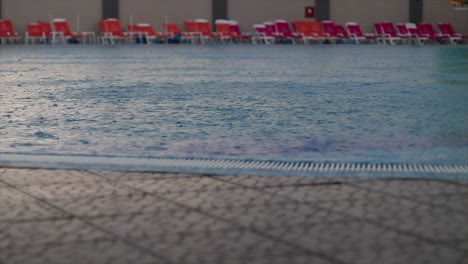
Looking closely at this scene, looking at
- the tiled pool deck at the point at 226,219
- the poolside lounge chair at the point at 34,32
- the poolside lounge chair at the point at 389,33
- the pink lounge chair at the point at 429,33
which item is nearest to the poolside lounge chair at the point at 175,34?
the poolside lounge chair at the point at 34,32

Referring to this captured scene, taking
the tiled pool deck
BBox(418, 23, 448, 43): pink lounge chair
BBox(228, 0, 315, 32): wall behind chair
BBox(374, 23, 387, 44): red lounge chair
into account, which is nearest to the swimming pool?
the tiled pool deck

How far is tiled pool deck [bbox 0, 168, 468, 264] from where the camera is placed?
217cm

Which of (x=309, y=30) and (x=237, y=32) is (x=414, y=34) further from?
(x=237, y=32)

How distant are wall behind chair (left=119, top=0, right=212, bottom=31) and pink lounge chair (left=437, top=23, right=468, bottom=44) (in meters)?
11.7

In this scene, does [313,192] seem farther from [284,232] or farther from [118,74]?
[118,74]

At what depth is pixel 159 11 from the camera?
115ft

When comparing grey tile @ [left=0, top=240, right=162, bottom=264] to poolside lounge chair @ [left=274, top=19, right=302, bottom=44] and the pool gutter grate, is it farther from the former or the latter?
poolside lounge chair @ [left=274, top=19, right=302, bottom=44]

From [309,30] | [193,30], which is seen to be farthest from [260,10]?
[193,30]

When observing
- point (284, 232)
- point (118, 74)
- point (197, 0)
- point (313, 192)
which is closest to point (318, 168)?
point (313, 192)

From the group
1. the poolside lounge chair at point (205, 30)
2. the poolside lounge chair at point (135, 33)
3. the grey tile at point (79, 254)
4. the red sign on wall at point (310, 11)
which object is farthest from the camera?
the red sign on wall at point (310, 11)

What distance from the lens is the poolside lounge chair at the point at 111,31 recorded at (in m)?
32.8

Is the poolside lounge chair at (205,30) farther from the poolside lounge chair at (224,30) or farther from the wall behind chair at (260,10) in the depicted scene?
the wall behind chair at (260,10)

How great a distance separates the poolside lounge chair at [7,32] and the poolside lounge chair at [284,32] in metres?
11.7

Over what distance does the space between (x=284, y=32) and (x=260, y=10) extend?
2563mm
